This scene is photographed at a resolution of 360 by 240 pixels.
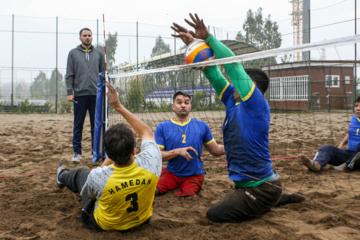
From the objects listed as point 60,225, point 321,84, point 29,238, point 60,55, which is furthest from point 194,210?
point 60,55

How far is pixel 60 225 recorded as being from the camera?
267 cm

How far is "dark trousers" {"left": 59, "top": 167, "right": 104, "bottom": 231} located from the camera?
263 cm

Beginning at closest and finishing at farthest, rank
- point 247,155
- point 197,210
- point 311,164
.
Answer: point 247,155, point 197,210, point 311,164

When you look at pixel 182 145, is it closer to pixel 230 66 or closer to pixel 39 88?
pixel 230 66

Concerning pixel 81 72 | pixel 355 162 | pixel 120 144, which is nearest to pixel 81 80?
pixel 81 72

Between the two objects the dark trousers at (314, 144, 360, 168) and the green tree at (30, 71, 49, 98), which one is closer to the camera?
the dark trousers at (314, 144, 360, 168)

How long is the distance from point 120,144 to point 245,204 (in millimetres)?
1191

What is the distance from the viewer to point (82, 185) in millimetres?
2734

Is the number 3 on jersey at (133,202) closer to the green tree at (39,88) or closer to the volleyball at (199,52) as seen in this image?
the volleyball at (199,52)

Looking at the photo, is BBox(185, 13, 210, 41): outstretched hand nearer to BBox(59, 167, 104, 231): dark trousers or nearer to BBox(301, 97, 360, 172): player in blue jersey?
BBox(59, 167, 104, 231): dark trousers

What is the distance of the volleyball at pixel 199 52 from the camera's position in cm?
286

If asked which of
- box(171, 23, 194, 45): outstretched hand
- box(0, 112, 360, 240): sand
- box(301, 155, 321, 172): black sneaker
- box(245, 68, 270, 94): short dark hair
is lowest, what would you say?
box(0, 112, 360, 240): sand

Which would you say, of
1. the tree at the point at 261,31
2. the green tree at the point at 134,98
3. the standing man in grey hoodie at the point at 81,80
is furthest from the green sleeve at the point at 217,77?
the tree at the point at 261,31

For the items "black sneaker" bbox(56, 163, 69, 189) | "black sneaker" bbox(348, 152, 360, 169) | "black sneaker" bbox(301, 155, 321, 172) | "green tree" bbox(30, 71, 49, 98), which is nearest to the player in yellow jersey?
"black sneaker" bbox(56, 163, 69, 189)
